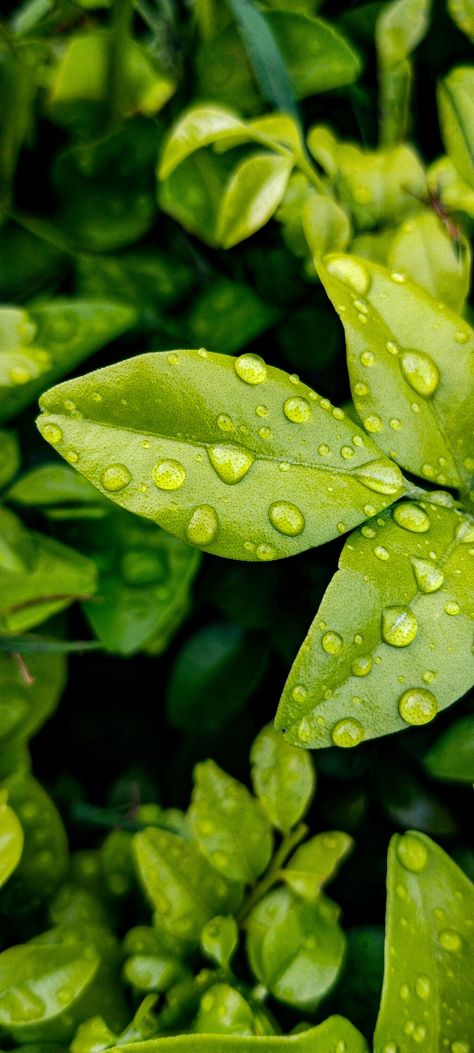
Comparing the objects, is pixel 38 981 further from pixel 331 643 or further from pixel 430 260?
pixel 430 260

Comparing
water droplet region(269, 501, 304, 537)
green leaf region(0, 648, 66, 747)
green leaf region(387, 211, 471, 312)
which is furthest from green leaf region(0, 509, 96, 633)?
green leaf region(387, 211, 471, 312)

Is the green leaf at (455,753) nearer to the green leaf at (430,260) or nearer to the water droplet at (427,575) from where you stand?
the water droplet at (427,575)

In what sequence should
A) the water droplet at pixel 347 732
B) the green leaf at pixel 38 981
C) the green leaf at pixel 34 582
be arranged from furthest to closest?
the green leaf at pixel 34 582 → the green leaf at pixel 38 981 → the water droplet at pixel 347 732

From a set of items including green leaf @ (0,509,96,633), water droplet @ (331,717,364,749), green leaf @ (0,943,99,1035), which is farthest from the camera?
green leaf @ (0,509,96,633)

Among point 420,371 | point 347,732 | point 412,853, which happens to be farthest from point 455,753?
point 420,371

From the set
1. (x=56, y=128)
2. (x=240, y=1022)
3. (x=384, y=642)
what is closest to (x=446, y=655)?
(x=384, y=642)

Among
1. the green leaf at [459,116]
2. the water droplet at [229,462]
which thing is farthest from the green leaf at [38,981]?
the green leaf at [459,116]

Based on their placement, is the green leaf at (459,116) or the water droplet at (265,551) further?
the green leaf at (459,116)

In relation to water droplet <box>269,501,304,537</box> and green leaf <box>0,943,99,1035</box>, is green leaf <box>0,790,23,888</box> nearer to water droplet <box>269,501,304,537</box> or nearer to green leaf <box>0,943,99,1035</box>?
green leaf <box>0,943,99,1035</box>
